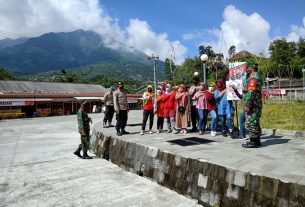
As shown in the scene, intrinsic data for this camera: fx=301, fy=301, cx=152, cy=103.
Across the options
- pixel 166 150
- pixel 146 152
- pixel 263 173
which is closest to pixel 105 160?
pixel 146 152

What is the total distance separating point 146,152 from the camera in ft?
22.8

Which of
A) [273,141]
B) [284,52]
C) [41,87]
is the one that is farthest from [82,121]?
[284,52]

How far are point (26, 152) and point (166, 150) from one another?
6252mm

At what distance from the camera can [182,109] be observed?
30.1ft

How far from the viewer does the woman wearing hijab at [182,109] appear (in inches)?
361

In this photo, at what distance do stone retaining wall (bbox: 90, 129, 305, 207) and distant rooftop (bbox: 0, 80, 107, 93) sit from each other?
137 ft

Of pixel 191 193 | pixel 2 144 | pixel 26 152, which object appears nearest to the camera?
pixel 191 193

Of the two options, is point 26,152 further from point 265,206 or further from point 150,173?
point 265,206

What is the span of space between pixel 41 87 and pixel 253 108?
48917mm

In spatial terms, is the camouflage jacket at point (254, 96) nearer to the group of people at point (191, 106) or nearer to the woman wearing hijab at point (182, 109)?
the group of people at point (191, 106)

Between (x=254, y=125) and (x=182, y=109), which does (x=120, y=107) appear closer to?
(x=182, y=109)

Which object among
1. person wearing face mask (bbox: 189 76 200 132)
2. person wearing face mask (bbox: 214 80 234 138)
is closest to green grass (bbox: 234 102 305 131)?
person wearing face mask (bbox: 189 76 200 132)

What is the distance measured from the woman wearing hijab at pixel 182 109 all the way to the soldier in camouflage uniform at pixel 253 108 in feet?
9.45

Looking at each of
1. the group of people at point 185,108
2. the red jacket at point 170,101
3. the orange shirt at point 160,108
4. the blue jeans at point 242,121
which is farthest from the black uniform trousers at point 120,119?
the blue jeans at point 242,121
